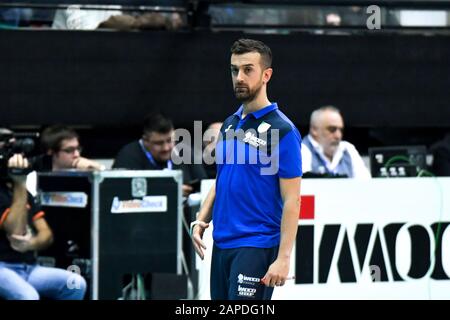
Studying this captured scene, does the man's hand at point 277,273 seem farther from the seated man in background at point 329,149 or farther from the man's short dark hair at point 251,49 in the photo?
the seated man in background at point 329,149

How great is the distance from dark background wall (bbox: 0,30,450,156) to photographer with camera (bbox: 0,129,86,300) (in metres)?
1.57

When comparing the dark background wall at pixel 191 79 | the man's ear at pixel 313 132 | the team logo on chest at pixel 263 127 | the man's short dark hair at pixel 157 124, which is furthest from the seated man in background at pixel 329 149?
the team logo on chest at pixel 263 127

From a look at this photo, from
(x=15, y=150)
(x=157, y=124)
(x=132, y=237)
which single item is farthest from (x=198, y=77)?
(x=15, y=150)

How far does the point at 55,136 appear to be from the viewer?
32.3 ft

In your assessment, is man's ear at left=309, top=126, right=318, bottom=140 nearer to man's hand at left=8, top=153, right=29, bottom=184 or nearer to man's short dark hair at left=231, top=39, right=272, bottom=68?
man's hand at left=8, top=153, right=29, bottom=184

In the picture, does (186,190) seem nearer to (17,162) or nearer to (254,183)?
(17,162)

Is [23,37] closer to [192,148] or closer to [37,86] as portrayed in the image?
[37,86]

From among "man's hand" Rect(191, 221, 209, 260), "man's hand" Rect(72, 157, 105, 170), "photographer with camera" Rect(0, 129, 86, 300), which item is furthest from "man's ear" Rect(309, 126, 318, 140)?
"man's hand" Rect(191, 221, 209, 260)

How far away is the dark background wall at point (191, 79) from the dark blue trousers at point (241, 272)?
429cm

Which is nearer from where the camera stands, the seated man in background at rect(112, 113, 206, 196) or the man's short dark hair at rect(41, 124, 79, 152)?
the man's short dark hair at rect(41, 124, 79, 152)

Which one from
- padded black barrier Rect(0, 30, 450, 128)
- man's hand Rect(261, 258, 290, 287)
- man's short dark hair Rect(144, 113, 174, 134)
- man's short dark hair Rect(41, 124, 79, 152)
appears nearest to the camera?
man's hand Rect(261, 258, 290, 287)

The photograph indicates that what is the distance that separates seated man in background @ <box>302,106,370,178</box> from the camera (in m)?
10.6

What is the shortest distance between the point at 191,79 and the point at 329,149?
1.44 meters
